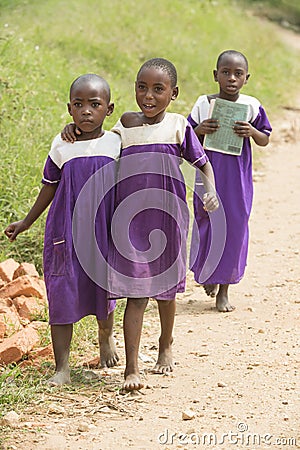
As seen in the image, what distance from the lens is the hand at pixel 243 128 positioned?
520 cm

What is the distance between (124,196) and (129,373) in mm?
789

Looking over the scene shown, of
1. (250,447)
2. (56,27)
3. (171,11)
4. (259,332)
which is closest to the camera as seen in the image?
(250,447)

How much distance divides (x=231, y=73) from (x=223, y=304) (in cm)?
139

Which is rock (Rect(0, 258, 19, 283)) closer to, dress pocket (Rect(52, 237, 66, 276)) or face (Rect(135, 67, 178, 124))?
dress pocket (Rect(52, 237, 66, 276))

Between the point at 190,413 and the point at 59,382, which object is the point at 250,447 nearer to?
the point at 190,413

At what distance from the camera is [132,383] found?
3.88 metres

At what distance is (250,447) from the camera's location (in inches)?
132

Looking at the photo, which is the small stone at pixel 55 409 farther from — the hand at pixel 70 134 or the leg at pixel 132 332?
the hand at pixel 70 134

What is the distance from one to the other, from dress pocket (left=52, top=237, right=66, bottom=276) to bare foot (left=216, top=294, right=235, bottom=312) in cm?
168

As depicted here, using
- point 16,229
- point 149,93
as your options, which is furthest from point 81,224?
point 149,93

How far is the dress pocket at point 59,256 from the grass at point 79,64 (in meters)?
0.49

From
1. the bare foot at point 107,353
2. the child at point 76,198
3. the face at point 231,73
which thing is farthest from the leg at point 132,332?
the face at point 231,73

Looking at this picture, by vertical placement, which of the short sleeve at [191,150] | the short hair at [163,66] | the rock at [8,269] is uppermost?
the short hair at [163,66]

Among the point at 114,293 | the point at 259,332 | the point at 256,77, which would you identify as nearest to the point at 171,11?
the point at 256,77
